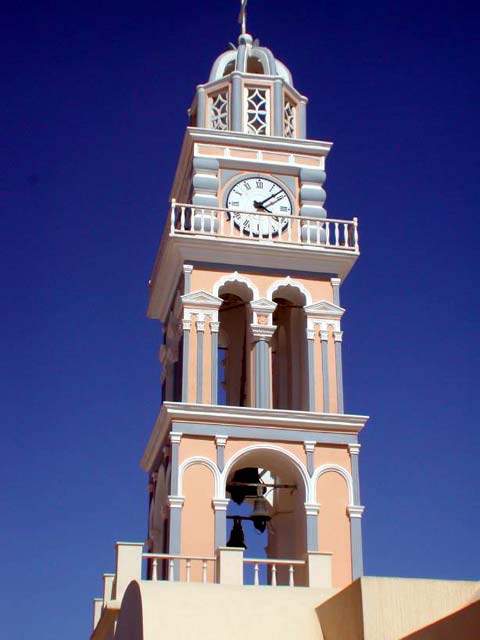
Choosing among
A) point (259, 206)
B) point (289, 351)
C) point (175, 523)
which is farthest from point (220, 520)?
point (259, 206)

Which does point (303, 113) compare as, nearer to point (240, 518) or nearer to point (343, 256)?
point (343, 256)

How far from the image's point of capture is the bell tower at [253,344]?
20.3m

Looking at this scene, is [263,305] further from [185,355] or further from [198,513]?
[198,513]

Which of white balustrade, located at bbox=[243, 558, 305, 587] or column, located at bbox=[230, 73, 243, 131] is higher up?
column, located at bbox=[230, 73, 243, 131]

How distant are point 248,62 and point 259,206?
4.18 m

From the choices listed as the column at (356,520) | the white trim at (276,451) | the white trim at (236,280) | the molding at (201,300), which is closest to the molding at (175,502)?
the white trim at (276,451)

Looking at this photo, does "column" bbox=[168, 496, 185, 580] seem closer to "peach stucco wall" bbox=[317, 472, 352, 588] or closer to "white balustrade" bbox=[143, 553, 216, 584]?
"white balustrade" bbox=[143, 553, 216, 584]

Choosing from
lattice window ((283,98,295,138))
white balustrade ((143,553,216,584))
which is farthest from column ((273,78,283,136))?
white balustrade ((143,553,216,584))

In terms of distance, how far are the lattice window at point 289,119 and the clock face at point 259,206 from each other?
1.82 meters

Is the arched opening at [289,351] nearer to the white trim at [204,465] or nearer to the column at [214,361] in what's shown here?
the column at [214,361]

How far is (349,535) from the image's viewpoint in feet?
66.9

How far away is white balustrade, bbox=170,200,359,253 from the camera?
22.5 metres

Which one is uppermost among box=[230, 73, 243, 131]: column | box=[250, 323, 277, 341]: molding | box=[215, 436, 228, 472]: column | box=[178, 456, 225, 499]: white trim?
box=[230, 73, 243, 131]: column

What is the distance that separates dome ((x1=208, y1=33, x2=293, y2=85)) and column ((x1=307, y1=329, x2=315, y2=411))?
6312mm
